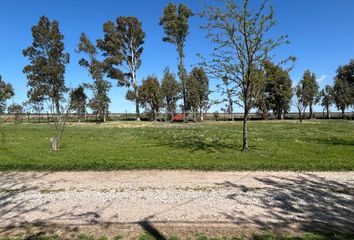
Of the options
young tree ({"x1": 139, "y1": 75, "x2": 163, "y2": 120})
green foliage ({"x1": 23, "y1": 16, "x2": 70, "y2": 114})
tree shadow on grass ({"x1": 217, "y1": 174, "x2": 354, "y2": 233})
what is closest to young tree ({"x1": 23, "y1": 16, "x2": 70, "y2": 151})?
green foliage ({"x1": 23, "y1": 16, "x2": 70, "y2": 114})

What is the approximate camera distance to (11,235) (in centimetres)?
537

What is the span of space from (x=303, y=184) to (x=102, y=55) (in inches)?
2012

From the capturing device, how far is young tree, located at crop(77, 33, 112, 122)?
50.8 meters

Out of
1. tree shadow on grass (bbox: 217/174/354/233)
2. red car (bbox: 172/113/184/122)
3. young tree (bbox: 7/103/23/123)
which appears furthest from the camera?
red car (bbox: 172/113/184/122)

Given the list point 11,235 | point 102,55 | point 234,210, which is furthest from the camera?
point 102,55

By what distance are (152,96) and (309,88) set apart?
83.9 feet

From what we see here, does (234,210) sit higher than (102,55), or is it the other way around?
(102,55)

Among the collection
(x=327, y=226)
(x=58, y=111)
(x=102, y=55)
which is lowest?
(x=327, y=226)

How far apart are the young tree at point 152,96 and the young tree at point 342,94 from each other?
35845mm

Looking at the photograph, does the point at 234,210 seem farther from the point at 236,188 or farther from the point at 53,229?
the point at 53,229

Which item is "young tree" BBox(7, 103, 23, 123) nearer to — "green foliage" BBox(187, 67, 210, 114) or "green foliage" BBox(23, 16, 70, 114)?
"green foliage" BBox(23, 16, 70, 114)

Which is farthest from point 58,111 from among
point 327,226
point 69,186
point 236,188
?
point 327,226

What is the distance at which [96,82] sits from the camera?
52.5 m

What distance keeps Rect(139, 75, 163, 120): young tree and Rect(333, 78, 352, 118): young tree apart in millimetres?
35845
